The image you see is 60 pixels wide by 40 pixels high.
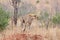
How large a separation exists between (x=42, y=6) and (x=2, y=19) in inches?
754

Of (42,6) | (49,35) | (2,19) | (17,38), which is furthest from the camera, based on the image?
(42,6)

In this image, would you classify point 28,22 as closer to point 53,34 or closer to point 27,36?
→ point 53,34

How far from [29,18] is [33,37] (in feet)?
10.2

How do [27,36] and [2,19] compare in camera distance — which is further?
[2,19]

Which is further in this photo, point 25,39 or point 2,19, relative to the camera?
point 2,19

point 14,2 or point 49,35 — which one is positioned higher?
point 14,2

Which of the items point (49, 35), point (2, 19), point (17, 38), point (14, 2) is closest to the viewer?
point (17, 38)

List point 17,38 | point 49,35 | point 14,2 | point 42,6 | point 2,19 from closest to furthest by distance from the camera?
point 17,38 → point 49,35 → point 2,19 → point 14,2 → point 42,6

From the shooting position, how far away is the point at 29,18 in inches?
416

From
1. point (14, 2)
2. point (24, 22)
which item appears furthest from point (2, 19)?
point (14, 2)

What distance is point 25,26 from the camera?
10.7 meters

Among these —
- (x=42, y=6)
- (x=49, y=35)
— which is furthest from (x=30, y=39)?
(x=42, y=6)

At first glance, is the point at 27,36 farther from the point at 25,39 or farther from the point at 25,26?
the point at 25,26

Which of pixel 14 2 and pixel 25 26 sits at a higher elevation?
pixel 14 2
